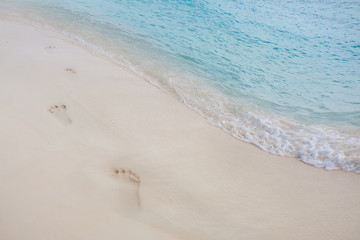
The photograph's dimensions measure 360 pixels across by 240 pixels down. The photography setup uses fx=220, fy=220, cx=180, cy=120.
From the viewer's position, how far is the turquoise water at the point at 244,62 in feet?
15.1

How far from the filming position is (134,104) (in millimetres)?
4594

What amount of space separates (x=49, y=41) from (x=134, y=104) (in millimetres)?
4156

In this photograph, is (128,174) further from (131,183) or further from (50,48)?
(50,48)

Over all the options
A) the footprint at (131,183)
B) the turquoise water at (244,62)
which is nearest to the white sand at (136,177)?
the footprint at (131,183)

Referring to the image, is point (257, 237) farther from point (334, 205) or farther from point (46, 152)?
point (46, 152)

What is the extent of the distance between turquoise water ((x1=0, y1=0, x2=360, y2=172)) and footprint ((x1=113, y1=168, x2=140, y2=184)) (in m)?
2.18

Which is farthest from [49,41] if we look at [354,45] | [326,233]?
[354,45]

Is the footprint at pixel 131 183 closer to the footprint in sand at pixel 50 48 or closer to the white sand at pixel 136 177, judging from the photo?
the white sand at pixel 136 177

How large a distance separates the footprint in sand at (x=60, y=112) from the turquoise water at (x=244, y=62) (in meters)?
2.42

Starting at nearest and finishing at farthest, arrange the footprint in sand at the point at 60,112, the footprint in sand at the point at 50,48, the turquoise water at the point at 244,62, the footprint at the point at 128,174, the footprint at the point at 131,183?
the footprint at the point at 131,183
the footprint at the point at 128,174
the footprint in sand at the point at 60,112
the turquoise water at the point at 244,62
the footprint in sand at the point at 50,48

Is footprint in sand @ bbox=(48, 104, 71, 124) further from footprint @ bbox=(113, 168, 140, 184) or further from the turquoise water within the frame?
the turquoise water

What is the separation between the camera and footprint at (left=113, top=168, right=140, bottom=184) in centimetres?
298

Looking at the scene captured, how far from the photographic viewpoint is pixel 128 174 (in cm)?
303

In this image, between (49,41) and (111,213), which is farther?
(49,41)
